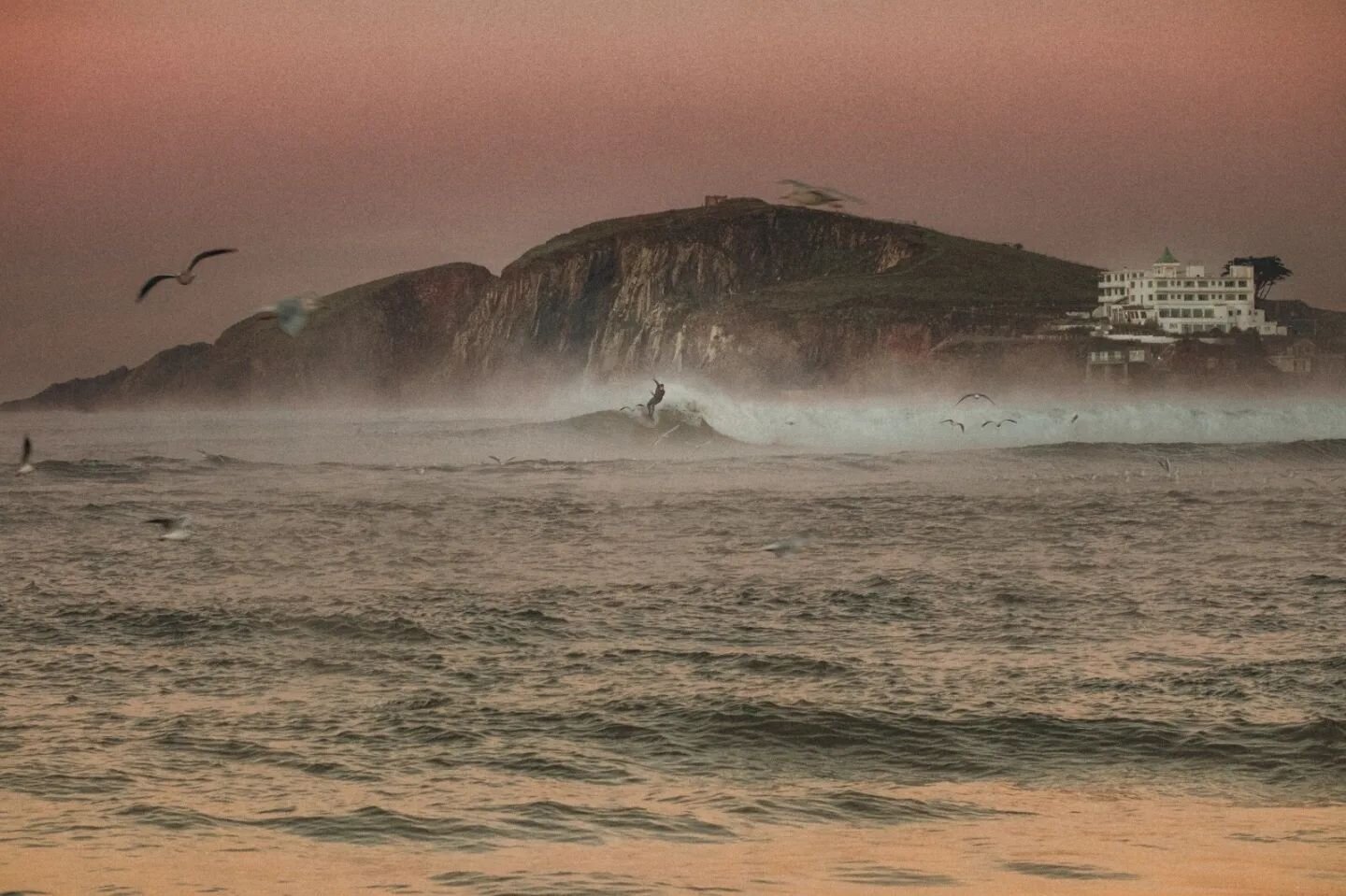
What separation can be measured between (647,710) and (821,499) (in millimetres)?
21084

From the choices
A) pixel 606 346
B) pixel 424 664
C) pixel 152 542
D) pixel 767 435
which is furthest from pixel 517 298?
pixel 424 664

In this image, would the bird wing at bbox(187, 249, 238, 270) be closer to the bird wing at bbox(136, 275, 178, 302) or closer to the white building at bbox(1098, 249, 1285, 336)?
the bird wing at bbox(136, 275, 178, 302)

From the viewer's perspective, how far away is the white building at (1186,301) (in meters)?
126

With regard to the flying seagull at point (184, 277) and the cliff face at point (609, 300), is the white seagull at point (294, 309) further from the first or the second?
the cliff face at point (609, 300)

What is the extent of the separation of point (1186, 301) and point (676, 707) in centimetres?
13099

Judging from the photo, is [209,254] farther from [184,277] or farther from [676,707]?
A: [676,707]

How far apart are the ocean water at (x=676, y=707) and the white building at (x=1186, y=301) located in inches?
4154

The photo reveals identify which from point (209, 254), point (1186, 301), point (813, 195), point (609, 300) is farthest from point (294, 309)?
point (609, 300)

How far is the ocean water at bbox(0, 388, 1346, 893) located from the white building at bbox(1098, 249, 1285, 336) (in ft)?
346

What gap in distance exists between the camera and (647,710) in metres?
10.8

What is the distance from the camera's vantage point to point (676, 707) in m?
10.9

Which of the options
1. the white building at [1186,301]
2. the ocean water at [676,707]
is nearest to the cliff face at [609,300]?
the white building at [1186,301]

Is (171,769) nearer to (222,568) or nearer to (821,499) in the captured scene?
(222,568)

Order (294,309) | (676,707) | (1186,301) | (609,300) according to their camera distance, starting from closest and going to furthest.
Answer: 1. (676,707)
2. (294,309)
3. (1186,301)
4. (609,300)
